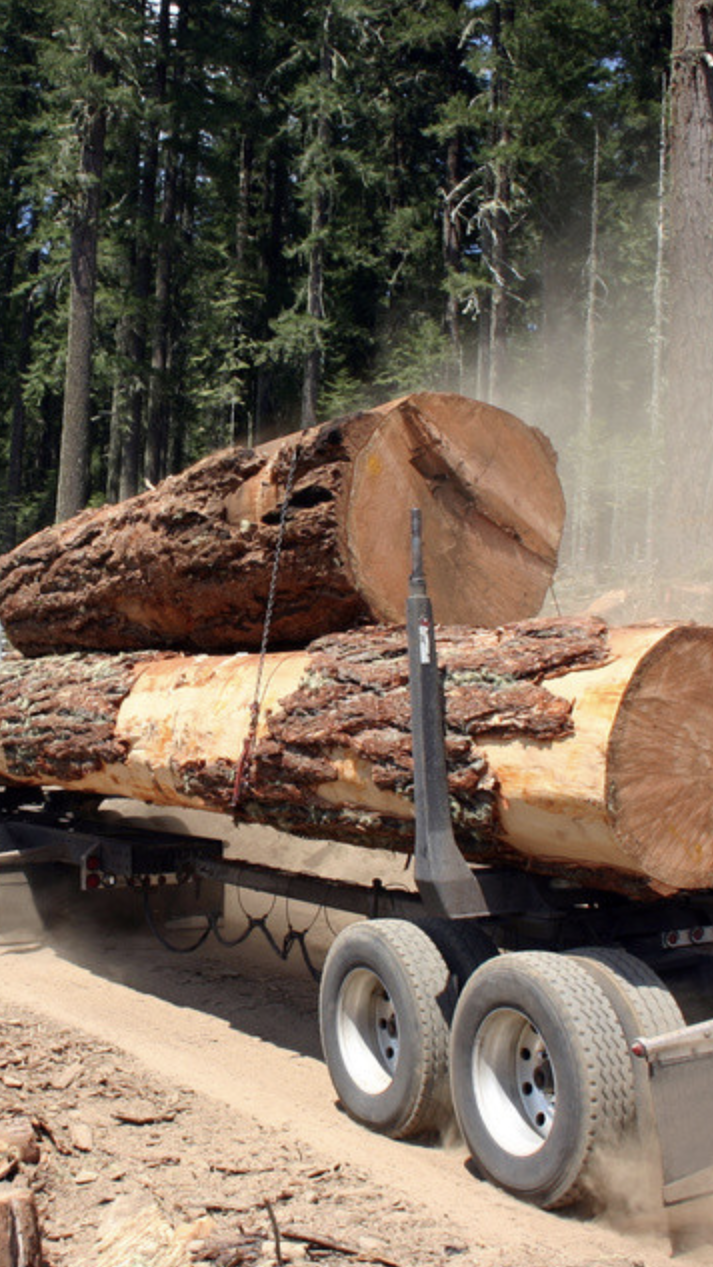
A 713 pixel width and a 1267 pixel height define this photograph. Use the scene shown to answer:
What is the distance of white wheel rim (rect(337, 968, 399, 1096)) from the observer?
4.74 metres

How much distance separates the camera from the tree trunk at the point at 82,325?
18.2 metres

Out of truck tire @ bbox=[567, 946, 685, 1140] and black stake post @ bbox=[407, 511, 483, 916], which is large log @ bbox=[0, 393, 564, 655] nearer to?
black stake post @ bbox=[407, 511, 483, 916]

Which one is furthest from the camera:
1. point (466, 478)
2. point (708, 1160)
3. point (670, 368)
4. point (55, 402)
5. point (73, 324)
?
point (55, 402)

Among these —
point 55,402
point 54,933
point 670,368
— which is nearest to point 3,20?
point 55,402

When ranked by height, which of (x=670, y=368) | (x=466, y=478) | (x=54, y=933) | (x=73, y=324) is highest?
(x=73, y=324)

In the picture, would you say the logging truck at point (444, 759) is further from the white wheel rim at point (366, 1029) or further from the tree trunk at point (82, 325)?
the tree trunk at point (82, 325)

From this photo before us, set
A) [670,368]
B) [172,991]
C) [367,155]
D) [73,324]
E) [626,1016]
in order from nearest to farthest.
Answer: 1. [626,1016]
2. [172,991]
3. [670,368]
4. [73,324]
5. [367,155]

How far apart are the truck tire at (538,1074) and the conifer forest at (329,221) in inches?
599

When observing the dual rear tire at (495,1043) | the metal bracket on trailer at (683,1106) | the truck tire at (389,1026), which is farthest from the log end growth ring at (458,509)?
the metal bracket on trailer at (683,1106)

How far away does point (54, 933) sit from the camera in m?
8.41

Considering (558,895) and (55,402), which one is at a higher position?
(55,402)

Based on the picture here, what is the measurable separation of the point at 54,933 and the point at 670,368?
7.04m

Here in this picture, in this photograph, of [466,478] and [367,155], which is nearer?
[466,478]

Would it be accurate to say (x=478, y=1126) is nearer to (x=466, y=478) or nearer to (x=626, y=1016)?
(x=626, y=1016)
